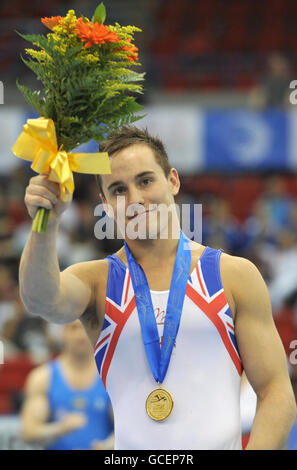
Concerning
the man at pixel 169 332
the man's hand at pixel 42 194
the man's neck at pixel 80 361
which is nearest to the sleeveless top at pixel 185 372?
the man at pixel 169 332

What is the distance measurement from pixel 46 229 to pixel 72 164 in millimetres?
272

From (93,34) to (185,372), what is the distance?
1402 millimetres

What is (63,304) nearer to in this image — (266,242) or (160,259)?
(160,259)

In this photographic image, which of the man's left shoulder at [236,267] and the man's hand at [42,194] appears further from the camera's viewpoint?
the man's left shoulder at [236,267]

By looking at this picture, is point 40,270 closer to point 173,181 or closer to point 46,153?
point 46,153

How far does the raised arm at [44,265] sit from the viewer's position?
2779 mm

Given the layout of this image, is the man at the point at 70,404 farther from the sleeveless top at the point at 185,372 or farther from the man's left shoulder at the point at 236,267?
the man's left shoulder at the point at 236,267

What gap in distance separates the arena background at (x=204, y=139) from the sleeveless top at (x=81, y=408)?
647 millimetres

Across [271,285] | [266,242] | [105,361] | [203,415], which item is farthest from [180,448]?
[266,242]

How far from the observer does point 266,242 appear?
10.3 m

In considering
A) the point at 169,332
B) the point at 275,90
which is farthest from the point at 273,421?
the point at 275,90

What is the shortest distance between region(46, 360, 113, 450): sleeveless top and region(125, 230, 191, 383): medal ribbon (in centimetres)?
284

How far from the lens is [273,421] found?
304cm

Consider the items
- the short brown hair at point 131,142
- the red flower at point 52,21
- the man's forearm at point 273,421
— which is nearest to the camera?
the red flower at point 52,21
